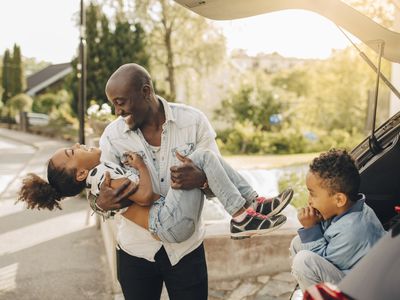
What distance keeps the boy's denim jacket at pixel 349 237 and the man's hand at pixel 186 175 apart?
0.62m

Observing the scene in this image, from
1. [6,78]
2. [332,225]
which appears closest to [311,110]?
[332,225]

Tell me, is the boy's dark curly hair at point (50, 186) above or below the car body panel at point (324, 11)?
below

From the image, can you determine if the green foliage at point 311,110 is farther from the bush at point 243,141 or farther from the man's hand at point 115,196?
the man's hand at point 115,196

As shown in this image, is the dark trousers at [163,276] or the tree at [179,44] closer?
the dark trousers at [163,276]

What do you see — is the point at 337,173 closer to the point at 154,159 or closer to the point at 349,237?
the point at 349,237

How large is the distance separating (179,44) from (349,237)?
73.0 ft

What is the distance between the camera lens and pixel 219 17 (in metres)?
2.38

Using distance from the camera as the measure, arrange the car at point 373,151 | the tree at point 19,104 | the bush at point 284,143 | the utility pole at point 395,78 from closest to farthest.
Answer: the car at point 373,151 < the utility pole at point 395,78 < the bush at point 284,143 < the tree at point 19,104

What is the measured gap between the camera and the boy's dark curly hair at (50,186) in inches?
99.5

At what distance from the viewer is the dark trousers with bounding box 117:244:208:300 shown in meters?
2.35

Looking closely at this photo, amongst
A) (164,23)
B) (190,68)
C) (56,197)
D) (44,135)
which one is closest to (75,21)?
(164,23)

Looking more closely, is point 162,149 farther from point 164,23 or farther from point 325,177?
point 164,23

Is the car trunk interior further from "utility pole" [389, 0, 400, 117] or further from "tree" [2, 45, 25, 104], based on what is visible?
"tree" [2, 45, 25, 104]

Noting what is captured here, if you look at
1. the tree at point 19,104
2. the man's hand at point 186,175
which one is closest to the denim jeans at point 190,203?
the man's hand at point 186,175
